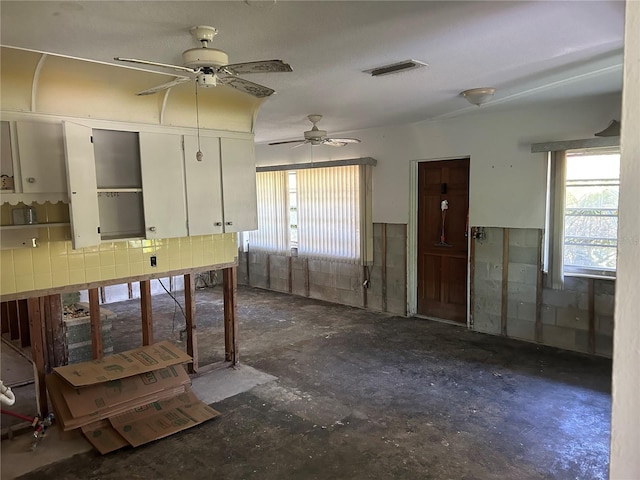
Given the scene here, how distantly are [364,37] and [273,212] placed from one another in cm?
543

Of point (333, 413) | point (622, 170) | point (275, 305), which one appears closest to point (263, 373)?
point (333, 413)

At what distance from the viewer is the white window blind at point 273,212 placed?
309 inches

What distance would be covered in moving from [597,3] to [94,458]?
4068mm

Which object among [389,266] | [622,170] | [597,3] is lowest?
[389,266]

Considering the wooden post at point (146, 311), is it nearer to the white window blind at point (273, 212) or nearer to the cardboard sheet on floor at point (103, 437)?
the cardboard sheet on floor at point (103, 437)

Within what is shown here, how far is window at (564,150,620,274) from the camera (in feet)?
15.1

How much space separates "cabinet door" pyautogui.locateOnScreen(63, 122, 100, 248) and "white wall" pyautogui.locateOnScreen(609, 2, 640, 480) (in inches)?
130

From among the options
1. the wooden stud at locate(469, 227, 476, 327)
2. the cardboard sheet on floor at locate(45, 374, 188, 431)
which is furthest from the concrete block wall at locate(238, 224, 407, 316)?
the cardboard sheet on floor at locate(45, 374, 188, 431)

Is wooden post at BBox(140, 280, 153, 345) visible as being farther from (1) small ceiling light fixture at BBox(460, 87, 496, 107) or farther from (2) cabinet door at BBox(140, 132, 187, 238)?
(1) small ceiling light fixture at BBox(460, 87, 496, 107)

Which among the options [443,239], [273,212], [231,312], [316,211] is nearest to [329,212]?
[316,211]

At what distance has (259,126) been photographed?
6277mm

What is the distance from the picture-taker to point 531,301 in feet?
17.0

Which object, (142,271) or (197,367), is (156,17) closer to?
(142,271)

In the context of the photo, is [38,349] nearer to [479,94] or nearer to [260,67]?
[260,67]
